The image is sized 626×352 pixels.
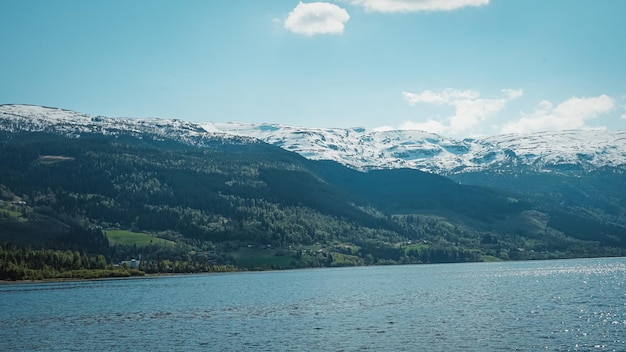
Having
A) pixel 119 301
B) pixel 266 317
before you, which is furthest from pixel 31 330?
pixel 119 301

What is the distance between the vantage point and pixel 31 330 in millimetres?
108000

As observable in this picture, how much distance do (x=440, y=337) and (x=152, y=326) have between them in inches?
1821

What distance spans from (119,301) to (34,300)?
21.6 m

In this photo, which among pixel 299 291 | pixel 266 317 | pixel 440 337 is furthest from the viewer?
pixel 299 291

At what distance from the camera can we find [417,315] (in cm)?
11338

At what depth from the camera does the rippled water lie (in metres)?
84.8

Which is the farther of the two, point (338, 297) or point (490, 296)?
point (338, 297)

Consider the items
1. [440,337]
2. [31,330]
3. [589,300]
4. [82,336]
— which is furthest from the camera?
[589,300]

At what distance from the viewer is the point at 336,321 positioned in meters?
108

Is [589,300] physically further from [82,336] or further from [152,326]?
[82,336]

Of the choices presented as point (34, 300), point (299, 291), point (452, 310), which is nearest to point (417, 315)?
point (452, 310)

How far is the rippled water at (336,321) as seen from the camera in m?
84.8

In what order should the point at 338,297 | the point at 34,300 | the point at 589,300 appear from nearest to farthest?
the point at 589,300 < the point at 338,297 < the point at 34,300

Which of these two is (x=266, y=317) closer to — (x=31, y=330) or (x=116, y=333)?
(x=116, y=333)
